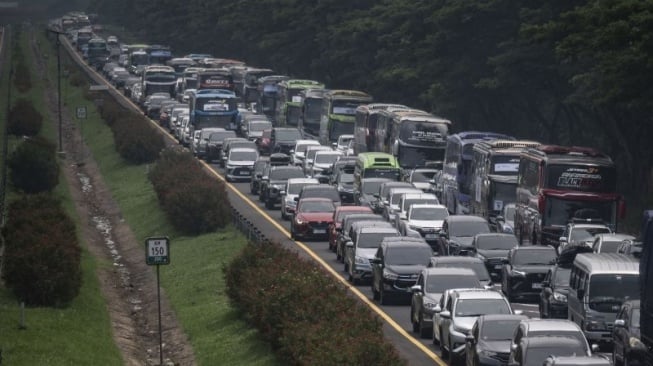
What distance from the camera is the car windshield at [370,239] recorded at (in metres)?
45.8

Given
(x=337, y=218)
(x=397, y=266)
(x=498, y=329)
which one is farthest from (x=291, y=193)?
(x=498, y=329)

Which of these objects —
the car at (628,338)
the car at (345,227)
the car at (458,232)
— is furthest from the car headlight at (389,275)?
the car at (628,338)

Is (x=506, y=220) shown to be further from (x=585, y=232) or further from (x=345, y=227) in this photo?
(x=585, y=232)

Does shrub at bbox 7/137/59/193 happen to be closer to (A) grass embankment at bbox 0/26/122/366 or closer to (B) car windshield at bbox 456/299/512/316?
(A) grass embankment at bbox 0/26/122/366

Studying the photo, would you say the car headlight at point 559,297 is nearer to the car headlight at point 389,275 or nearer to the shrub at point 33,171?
the car headlight at point 389,275

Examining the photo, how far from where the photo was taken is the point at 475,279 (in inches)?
1449

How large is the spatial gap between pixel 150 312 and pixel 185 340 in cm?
622

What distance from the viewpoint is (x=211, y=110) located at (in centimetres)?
9094

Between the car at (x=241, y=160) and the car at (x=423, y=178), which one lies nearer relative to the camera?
the car at (x=423, y=178)

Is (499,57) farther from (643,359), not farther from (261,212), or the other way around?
(643,359)

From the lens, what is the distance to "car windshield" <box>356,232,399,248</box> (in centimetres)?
4578

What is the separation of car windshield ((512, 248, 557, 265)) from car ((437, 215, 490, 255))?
16.1 feet

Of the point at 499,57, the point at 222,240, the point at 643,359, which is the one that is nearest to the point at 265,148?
the point at 499,57

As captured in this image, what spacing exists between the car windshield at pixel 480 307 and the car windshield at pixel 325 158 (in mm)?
38525
